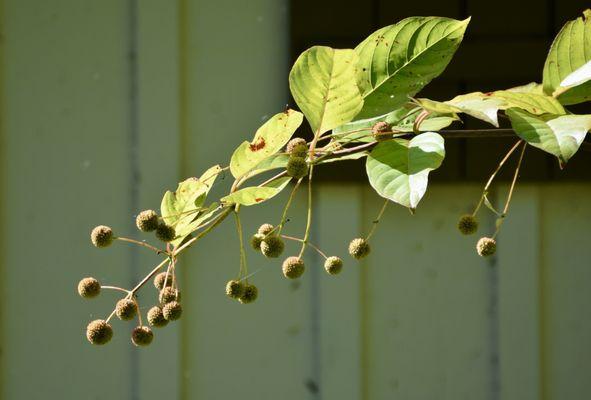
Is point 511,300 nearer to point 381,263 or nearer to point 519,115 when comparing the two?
point 381,263

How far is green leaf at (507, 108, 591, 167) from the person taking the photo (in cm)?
39

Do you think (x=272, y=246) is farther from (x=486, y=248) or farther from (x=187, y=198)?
(x=486, y=248)

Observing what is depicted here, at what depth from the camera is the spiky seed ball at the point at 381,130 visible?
0.46m

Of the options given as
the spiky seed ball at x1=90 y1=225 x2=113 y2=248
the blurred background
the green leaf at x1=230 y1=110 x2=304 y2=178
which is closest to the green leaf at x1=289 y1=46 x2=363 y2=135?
the green leaf at x1=230 y1=110 x2=304 y2=178

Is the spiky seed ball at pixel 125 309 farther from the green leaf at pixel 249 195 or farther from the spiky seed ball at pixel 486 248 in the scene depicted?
the spiky seed ball at pixel 486 248

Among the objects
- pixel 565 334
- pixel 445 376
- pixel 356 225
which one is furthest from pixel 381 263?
pixel 565 334

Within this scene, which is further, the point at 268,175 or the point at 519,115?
the point at 268,175

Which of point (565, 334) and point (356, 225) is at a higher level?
point (356, 225)

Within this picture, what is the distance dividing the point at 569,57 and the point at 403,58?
105mm

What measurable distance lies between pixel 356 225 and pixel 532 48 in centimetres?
62

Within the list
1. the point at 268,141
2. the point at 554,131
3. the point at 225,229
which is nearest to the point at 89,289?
the point at 268,141

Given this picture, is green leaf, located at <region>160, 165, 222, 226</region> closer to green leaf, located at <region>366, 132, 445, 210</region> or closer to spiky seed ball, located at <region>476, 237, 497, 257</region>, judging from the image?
green leaf, located at <region>366, 132, 445, 210</region>

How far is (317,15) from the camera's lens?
1.96 metres

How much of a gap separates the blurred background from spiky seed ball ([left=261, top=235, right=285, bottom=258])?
4.81 ft
